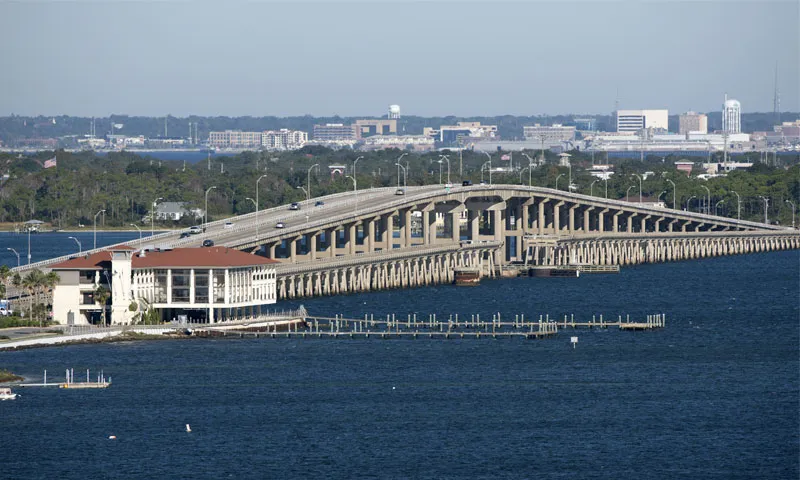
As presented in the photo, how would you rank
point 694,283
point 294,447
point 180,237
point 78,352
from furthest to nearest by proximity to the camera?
point 694,283
point 180,237
point 78,352
point 294,447

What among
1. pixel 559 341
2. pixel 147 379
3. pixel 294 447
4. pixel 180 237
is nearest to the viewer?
pixel 294 447

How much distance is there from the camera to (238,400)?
91.3 metres

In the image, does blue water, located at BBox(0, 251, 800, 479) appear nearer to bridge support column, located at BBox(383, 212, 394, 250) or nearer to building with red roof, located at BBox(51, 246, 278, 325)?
building with red roof, located at BBox(51, 246, 278, 325)

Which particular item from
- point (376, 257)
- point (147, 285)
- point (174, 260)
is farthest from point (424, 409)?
point (376, 257)

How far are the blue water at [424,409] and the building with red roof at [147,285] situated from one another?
18.9 ft

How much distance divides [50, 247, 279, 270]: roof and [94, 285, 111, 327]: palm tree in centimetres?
152

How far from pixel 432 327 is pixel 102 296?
23.5m

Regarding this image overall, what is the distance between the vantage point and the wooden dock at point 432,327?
118000 mm

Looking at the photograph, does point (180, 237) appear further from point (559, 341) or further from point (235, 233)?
point (559, 341)

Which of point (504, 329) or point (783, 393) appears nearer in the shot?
point (783, 393)

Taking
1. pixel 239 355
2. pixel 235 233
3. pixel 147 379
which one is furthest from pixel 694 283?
pixel 147 379

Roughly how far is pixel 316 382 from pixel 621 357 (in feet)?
72.5

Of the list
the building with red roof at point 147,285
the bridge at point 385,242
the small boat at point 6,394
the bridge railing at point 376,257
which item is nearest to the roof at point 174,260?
the building with red roof at point 147,285

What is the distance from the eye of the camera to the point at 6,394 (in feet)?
297
